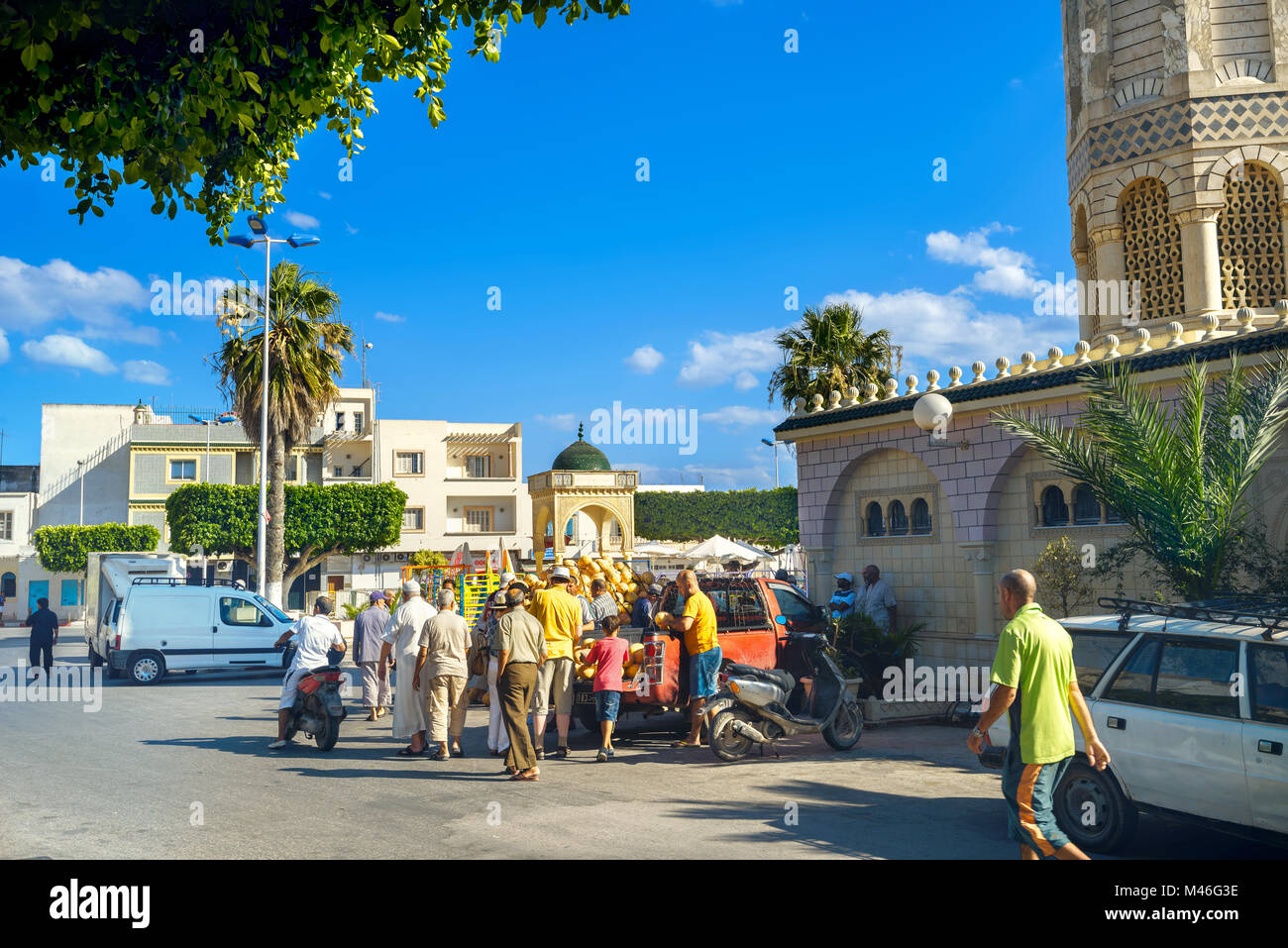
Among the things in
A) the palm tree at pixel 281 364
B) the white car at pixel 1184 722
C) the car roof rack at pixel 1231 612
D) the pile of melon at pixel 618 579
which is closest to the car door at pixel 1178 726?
the white car at pixel 1184 722

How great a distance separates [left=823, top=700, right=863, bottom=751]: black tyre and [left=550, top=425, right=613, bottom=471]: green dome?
38.9m

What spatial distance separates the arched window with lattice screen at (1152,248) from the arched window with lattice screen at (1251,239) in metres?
0.64

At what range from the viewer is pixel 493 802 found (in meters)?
8.34

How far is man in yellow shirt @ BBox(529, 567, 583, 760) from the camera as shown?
33.9ft

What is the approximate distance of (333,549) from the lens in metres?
48.1

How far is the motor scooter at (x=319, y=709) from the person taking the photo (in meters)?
11.2

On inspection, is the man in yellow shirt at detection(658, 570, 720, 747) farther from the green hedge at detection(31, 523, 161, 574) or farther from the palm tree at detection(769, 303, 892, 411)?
the green hedge at detection(31, 523, 161, 574)

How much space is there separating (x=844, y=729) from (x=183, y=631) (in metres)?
14.7

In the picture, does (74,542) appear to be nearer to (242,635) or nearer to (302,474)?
(302,474)

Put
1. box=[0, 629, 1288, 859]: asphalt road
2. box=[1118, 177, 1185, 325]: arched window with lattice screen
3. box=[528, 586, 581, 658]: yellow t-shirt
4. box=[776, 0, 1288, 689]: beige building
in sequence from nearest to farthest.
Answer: box=[0, 629, 1288, 859]: asphalt road < box=[528, 586, 581, 658]: yellow t-shirt < box=[776, 0, 1288, 689]: beige building < box=[1118, 177, 1185, 325]: arched window with lattice screen

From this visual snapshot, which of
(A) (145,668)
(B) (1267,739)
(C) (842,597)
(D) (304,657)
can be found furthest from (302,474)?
(B) (1267,739)

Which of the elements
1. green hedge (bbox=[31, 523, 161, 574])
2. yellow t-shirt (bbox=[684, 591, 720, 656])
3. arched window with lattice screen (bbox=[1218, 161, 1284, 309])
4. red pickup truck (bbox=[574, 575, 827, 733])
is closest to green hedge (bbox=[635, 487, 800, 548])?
green hedge (bbox=[31, 523, 161, 574])

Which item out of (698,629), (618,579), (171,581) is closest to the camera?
(698,629)
